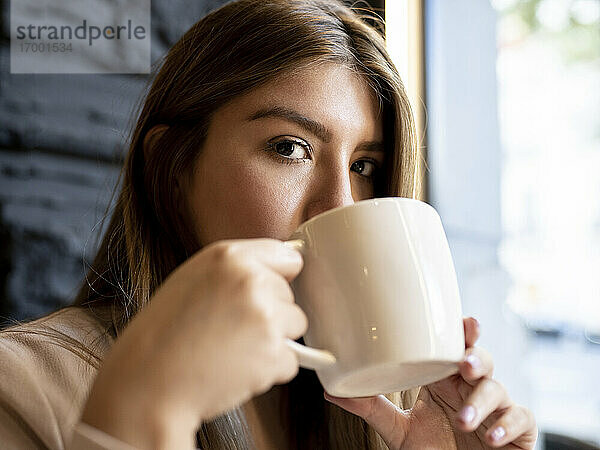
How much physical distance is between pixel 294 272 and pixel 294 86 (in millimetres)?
386

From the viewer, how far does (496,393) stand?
0.77 metres

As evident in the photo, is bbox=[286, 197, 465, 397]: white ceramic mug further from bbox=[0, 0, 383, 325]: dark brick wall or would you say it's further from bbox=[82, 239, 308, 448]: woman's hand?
bbox=[0, 0, 383, 325]: dark brick wall

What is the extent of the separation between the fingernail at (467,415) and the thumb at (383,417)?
6.9 inches

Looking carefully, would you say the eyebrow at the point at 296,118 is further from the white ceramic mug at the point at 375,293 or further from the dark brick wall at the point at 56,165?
the dark brick wall at the point at 56,165

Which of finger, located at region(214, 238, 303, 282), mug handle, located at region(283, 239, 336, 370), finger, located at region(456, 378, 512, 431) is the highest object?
finger, located at region(214, 238, 303, 282)

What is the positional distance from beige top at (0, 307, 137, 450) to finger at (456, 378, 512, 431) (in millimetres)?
412

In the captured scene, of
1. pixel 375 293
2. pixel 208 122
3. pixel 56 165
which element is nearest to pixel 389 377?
pixel 375 293

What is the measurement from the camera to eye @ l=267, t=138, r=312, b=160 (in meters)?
0.89

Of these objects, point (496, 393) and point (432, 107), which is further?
point (432, 107)

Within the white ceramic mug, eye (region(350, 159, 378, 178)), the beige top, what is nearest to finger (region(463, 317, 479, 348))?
the white ceramic mug

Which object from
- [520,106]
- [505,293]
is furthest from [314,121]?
[520,106]

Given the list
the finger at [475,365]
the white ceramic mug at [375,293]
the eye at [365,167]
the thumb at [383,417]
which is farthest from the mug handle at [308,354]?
the eye at [365,167]

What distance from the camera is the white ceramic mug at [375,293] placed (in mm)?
600

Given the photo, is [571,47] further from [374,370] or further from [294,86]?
[374,370]
